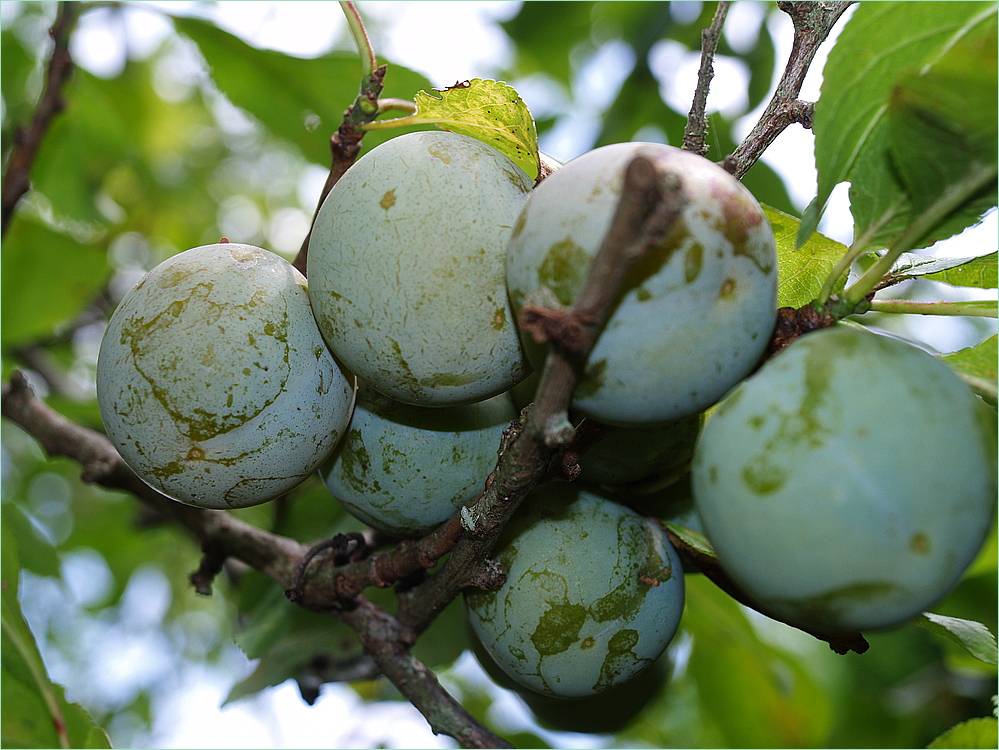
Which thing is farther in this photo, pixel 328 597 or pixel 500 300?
pixel 328 597

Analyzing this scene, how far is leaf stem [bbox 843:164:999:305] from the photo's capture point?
0.68m

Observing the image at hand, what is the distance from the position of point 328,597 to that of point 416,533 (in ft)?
0.75

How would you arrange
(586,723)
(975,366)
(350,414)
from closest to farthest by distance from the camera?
(975,366), (350,414), (586,723)

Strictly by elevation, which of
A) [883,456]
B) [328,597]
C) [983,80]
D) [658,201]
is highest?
[983,80]

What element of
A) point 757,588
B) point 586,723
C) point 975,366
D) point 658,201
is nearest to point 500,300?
point 658,201

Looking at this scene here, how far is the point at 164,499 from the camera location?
148 cm

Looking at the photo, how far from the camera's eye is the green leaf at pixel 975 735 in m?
1.13

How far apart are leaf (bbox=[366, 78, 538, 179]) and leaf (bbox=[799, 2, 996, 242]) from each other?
343 mm

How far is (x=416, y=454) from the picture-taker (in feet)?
3.41

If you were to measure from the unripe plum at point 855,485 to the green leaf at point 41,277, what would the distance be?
1960 millimetres

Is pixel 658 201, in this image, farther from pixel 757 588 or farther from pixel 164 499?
pixel 164 499

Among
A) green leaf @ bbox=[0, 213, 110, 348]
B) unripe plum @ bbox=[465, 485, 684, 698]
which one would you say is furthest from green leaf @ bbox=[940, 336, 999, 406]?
green leaf @ bbox=[0, 213, 110, 348]

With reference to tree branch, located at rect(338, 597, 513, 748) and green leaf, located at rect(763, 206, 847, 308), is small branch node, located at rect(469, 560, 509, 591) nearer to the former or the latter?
tree branch, located at rect(338, 597, 513, 748)

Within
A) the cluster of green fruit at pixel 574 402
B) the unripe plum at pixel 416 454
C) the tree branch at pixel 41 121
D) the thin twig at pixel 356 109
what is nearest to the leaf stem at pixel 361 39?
the thin twig at pixel 356 109
